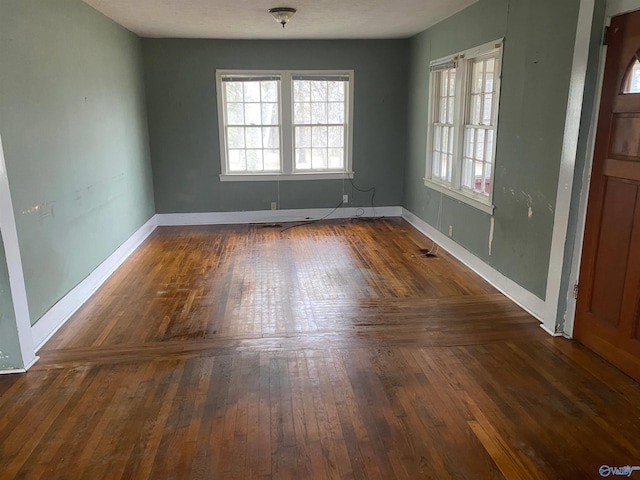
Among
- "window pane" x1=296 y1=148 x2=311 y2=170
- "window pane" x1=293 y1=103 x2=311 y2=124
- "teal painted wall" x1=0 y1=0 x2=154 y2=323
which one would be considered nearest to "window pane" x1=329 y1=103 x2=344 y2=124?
"window pane" x1=293 y1=103 x2=311 y2=124

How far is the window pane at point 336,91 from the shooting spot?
6918 mm

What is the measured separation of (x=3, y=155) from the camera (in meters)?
2.86

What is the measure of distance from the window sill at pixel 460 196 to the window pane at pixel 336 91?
182cm

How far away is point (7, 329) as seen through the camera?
2.89 meters

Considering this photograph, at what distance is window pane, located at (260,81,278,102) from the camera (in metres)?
6.77

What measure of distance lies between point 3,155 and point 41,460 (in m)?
1.76

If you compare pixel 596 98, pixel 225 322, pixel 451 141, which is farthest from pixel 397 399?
pixel 451 141

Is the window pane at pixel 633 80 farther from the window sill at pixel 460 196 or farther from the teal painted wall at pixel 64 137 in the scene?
the teal painted wall at pixel 64 137

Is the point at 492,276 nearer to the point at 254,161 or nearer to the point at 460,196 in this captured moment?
the point at 460,196

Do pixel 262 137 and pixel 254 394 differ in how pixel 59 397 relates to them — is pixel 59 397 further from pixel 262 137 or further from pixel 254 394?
pixel 262 137

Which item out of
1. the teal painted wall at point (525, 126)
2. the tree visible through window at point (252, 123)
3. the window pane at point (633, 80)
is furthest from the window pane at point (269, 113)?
the window pane at point (633, 80)

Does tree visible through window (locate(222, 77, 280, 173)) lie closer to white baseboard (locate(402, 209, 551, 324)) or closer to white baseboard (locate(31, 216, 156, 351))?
white baseboard (locate(31, 216, 156, 351))

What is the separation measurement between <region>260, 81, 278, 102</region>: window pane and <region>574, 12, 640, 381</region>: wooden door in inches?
183

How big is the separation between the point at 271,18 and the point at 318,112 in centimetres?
195
